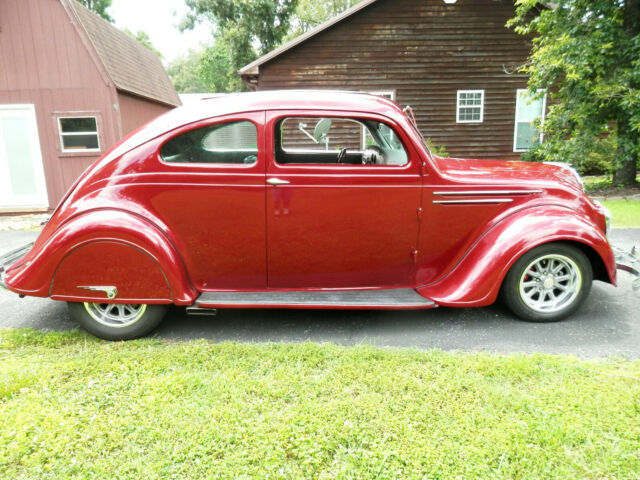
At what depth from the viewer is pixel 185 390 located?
106 inches

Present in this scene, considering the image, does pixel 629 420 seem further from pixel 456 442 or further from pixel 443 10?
pixel 443 10

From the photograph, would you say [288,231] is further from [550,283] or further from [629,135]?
[629,135]

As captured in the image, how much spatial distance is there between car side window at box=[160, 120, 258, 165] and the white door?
32.3ft

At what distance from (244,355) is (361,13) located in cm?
1270

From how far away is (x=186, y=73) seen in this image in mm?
74125

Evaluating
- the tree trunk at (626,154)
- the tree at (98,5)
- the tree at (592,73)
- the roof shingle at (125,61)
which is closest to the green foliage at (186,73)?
the tree at (98,5)

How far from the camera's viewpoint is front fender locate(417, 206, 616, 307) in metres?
3.38

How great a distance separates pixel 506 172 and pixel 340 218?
5.15 feet

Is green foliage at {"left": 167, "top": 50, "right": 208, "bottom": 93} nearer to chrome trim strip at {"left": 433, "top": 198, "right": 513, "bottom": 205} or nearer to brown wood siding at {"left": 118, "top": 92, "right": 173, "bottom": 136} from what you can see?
brown wood siding at {"left": 118, "top": 92, "right": 173, "bottom": 136}

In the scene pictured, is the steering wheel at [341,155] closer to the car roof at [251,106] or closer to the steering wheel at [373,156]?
the steering wheel at [373,156]

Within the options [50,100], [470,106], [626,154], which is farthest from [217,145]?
[470,106]

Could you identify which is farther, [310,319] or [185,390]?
[310,319]

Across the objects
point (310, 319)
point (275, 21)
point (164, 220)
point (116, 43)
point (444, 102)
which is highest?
point (275, 21)

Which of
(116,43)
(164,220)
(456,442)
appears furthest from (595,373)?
(116,43)
